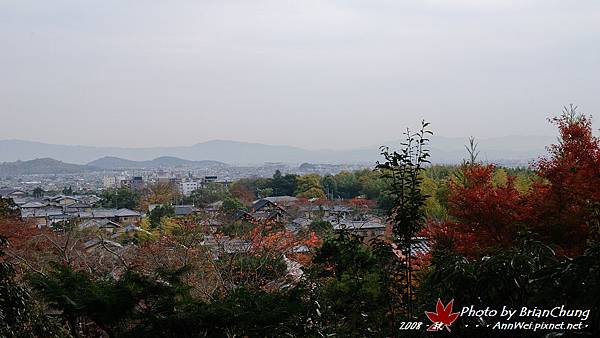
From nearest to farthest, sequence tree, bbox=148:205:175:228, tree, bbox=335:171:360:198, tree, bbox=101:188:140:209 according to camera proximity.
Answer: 1. tree, bbox=148:205:175:228
2. tree, bbox=101:188:140:209
3. tree, bbox=335:171:360:198

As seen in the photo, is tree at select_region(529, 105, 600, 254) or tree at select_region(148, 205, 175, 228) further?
tree at select_region(148, 205, 175, 228)

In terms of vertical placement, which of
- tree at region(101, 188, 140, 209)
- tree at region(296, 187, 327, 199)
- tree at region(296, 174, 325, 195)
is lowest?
tree at region(101, 188, 140, 209)

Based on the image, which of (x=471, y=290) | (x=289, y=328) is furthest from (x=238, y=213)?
(x=471, y=290)

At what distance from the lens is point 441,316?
8.86ft

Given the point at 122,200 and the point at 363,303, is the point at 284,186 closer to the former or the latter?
the point at 122,200

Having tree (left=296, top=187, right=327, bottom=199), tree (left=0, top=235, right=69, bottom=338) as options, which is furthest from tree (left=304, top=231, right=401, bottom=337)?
tree (left=296, top=187, right=327, bottom=199)

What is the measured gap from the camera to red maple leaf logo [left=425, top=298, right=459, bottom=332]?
2.66 meters

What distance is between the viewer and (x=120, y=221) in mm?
28141

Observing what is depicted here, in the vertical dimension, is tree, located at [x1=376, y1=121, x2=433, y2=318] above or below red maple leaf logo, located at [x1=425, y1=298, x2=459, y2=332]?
above

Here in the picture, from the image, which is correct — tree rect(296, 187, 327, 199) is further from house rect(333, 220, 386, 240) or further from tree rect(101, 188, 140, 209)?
house rect(333, 220, 386, 240)

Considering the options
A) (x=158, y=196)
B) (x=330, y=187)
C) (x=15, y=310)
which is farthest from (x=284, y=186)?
(x=15, y=310)

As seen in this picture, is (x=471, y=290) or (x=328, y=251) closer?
(x=471, y=290)

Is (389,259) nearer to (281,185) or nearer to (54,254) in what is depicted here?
(54,254)

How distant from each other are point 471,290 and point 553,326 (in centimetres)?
45
